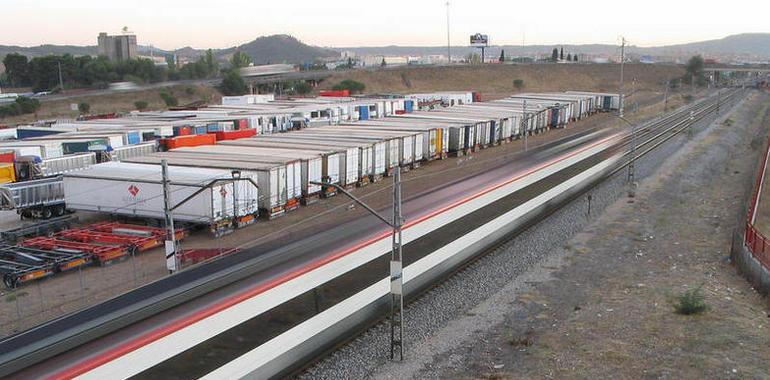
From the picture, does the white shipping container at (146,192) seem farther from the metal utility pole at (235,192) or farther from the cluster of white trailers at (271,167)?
the metal utility pole at (235,192)

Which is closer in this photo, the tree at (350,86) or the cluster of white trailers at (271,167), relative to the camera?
the cluster of white trailers at (271,167)

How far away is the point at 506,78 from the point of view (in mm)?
162125

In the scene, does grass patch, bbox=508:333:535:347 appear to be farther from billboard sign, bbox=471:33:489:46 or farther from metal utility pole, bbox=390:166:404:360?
billboard sign, bbox=471:33:489:46

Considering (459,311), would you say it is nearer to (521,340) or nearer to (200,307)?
(521,340)

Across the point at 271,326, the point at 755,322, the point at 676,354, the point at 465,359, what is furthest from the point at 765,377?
the point at 271,326

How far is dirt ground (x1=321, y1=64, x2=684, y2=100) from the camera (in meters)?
154

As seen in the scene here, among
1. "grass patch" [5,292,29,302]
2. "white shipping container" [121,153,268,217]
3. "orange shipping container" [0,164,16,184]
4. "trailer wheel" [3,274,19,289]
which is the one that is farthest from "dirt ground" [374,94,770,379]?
"orange shipping container" [0,164,16,184]

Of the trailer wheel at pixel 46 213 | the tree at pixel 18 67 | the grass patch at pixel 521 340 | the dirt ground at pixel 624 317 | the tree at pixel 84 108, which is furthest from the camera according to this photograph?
the tree at pixel 18 67

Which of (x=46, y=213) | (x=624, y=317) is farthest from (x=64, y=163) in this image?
(x=624, y=317)

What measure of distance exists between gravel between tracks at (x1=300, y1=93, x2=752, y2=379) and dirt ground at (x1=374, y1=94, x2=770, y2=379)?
9cm

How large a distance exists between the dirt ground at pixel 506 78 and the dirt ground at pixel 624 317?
112920mm

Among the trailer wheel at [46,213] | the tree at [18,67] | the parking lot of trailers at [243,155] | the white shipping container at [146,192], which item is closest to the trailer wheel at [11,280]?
the white shipping container at [146,192]

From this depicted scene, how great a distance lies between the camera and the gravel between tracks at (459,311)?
16.5 m

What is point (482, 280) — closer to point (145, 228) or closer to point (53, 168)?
point (145, 228)
